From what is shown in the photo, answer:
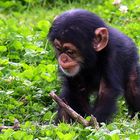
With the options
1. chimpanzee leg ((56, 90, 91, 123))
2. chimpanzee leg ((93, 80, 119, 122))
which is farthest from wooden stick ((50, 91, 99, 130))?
chimpanzee leg ((56, 90, 91, 123))

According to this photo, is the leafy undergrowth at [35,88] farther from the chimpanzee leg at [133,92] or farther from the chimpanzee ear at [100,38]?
the chimpanzee ear at [100,38]

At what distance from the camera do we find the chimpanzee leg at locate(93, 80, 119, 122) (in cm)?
612

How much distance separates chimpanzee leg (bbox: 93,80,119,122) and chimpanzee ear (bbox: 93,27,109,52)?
1.13 ft

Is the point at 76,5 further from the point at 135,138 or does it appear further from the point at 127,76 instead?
the point at 135,138

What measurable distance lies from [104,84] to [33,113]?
0.79 metres

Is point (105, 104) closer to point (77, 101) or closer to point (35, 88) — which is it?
point (77, 101)

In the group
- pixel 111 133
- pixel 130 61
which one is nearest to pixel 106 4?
pixel 130 61

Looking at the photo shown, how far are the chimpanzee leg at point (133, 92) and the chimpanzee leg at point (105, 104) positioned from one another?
0.61 meters

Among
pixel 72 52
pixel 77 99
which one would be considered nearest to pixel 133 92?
pixel 77 99

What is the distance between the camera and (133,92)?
22.4ft

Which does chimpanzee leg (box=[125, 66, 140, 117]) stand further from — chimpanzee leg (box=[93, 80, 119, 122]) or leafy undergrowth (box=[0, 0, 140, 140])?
chimpanzee leg (box=[93, 80, 119, 122])

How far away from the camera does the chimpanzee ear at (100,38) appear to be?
626 cm

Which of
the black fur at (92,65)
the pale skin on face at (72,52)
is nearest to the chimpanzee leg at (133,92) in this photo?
the black fur at (92,65)

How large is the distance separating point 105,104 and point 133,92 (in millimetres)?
756
